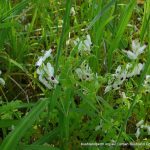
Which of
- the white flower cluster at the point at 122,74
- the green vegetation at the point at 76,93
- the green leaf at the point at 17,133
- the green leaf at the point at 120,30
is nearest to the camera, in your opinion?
the green leaf at the point at 17,133

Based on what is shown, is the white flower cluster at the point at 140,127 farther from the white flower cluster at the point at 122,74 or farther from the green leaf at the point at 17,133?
the green leaf at the point at 17,133

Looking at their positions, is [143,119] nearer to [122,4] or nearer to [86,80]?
[86,80]

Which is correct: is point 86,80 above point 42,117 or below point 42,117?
above

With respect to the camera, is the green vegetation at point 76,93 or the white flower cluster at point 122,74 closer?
the green vegetation at point 76,93

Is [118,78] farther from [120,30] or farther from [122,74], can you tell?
[120,30]

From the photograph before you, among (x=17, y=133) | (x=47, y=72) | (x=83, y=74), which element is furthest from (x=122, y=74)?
(x=17, y=133)

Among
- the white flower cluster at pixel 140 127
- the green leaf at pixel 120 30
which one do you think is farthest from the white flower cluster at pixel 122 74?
the green leaf at pixel 120 30

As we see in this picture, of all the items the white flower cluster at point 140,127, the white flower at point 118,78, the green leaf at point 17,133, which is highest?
the white flower at point 118,78

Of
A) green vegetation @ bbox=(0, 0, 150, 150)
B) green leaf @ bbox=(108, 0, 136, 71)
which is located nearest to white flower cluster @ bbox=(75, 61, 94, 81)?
green vegetation @ bbox=(0, 0, 150, 150)

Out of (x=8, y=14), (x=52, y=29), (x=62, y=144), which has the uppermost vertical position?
(x=8, y=14)

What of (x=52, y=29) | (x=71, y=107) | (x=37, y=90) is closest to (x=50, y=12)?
(x=52, y=29)

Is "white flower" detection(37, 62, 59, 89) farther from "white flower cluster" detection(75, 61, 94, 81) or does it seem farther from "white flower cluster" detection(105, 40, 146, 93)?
"white flower cluster" detection(105, 40, 146, 93)
